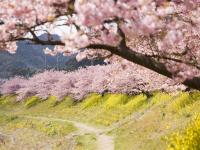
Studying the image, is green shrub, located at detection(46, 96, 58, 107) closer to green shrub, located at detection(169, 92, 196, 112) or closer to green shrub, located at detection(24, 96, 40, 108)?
green shrub, located at detection(24, 96, 40, 108)

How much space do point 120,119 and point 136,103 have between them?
4649 mm

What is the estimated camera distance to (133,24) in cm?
760

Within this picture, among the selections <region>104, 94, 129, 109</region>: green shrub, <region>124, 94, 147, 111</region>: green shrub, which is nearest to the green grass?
<region>124, 94, 147, 111</region>: green shrub

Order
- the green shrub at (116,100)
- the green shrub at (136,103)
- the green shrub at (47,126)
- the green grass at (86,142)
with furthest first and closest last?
the green shrub at (116,100), the green shrub at (136,103), the green shrub at (47,126), the green grass at (86,142)

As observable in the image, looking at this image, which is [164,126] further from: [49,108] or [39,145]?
[49,108]

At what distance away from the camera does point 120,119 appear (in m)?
39.9

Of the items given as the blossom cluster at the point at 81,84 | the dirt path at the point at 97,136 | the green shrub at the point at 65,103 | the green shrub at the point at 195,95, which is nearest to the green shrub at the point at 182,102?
the green shrub at the point at 195,95

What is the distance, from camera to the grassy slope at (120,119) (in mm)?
26050

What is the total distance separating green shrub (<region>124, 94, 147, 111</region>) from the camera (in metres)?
43.4

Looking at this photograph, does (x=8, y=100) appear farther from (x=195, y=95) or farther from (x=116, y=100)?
(x=195, y=95)

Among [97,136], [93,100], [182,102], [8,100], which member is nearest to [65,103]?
[93,100]

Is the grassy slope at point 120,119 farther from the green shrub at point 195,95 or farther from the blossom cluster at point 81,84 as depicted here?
the blossom cluster at point 81,84

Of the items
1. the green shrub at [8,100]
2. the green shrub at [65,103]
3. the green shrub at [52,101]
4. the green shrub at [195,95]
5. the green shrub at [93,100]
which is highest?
the green shrub at [195,95]

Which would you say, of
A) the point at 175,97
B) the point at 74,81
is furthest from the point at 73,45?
the point at 74,81
